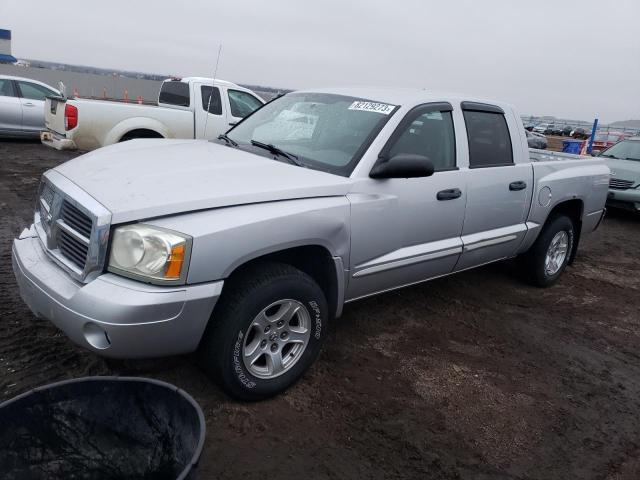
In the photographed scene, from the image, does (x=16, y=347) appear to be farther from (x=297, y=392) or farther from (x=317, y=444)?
(x=317, y=444)

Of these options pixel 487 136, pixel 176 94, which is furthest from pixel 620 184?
pixel 176 94

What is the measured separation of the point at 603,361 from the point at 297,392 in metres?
2.47

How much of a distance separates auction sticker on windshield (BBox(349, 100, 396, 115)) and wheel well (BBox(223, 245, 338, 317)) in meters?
1.17

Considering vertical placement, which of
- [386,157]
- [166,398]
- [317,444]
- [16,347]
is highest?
[386,157]

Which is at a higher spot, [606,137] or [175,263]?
[606,137]

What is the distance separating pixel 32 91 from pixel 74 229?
10.7 m

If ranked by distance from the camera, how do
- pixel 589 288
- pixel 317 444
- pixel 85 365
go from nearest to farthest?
pixel 317 444, pixel 85 365, pixel 589 288

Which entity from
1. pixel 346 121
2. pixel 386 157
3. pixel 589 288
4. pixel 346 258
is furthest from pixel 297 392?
pixel 589 288

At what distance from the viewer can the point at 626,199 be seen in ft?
31.5

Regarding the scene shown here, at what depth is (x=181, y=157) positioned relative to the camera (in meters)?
3.39

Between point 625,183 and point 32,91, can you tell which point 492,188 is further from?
point 32,91

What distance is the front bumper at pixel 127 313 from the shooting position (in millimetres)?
2418

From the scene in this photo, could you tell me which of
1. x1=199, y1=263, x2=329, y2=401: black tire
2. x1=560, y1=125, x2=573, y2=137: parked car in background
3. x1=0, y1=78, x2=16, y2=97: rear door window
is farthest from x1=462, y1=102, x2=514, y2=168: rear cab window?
x1=560, y1=125, x2=573, y2=137: parked car in background

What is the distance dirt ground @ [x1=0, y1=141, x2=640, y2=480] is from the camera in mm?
2721
